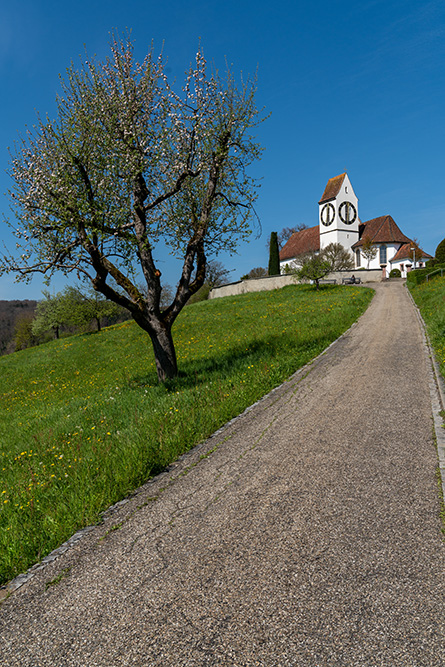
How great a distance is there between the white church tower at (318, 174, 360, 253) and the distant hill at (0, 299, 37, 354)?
277 ft

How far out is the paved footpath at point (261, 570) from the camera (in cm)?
278

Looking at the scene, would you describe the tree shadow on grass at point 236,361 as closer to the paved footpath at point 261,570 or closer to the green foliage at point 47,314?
the paved footpath at point 261,570

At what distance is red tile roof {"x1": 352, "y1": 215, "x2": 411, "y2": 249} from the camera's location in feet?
209

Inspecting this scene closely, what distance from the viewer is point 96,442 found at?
7.41 metres

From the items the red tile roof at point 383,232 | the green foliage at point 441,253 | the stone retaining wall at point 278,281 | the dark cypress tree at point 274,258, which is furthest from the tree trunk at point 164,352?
the red tile roof at point 383,232

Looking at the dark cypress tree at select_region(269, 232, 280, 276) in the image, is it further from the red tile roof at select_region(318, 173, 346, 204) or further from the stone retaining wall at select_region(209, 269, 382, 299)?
the red tile roof at select_region(318, 173, 346, 204)

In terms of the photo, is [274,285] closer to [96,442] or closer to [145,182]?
[145,182]

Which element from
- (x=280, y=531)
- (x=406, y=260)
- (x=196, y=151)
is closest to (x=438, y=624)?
(x=280, y=531)

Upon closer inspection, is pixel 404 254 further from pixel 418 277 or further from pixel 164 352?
pixel 164 352

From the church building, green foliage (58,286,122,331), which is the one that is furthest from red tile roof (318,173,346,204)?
green foliage (58,286,122,331)

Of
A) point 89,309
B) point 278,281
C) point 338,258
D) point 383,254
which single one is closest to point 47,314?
point 89,309

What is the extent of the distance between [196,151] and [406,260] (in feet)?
192

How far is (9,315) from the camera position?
489 feet

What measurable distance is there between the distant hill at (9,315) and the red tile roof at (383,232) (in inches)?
3571
